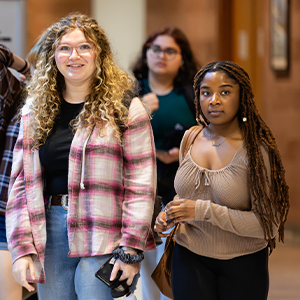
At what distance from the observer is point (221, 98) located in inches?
65.9

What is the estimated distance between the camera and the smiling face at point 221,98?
1.67 meters

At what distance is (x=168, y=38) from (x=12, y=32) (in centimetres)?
203

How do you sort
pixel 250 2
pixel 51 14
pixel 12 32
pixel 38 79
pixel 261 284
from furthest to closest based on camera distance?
pixel 250 2 → pixel 51 14 → pixel 12 32 → pixel 38 79 → pixel 261 284

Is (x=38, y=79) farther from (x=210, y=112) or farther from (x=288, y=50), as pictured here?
(x=288, y=50)

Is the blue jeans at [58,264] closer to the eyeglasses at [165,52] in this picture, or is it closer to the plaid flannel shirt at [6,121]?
the plaid flannel shirt at [6,121]

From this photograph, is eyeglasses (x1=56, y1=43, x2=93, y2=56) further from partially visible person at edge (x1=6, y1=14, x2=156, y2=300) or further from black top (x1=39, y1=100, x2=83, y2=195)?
black top (x1=39, y1=100, x2=83, y2=195)

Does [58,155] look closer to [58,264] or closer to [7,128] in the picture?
[58,264]

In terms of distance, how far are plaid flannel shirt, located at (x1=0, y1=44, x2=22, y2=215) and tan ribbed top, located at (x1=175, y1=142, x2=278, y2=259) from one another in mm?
943

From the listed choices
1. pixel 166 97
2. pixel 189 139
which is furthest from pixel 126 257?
pixel 166 97

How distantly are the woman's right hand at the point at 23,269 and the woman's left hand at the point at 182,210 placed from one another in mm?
552

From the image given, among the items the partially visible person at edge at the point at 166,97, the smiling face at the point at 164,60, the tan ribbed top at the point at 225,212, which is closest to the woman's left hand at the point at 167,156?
the partially visible person at edge at the point at 166,97

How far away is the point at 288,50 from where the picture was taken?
5.26 m

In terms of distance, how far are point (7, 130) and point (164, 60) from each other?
3.56 ft

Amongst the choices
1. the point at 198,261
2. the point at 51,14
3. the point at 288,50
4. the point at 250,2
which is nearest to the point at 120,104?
the point at 198,261
